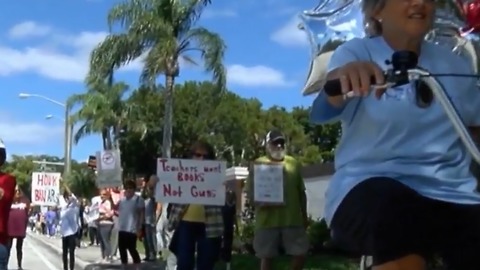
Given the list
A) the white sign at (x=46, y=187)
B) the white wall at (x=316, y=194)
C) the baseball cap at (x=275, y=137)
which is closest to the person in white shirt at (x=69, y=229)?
the baseball cap at (x=275, y=137)

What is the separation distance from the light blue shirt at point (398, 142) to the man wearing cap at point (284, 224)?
632cm

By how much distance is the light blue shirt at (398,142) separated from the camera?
115 inches

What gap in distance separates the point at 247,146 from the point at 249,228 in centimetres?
4892

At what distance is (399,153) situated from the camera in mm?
2969

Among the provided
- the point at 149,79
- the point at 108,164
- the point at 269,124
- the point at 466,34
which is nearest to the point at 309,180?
the point at 149,79

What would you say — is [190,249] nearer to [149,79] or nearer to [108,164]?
[108,164]

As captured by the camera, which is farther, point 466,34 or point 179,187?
point 179,187

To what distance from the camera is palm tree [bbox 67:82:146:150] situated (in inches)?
1847

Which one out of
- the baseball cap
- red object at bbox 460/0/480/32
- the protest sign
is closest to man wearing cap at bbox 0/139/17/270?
the baseball cap

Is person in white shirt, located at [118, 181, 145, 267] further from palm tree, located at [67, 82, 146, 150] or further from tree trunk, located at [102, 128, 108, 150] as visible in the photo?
tree trunk, located at [102, 128, 108, 150]

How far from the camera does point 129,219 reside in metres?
16.8

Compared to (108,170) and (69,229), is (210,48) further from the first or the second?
(69,229)

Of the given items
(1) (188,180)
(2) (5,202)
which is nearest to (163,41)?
(1) (188,180)

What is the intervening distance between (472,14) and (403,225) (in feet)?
5.56
